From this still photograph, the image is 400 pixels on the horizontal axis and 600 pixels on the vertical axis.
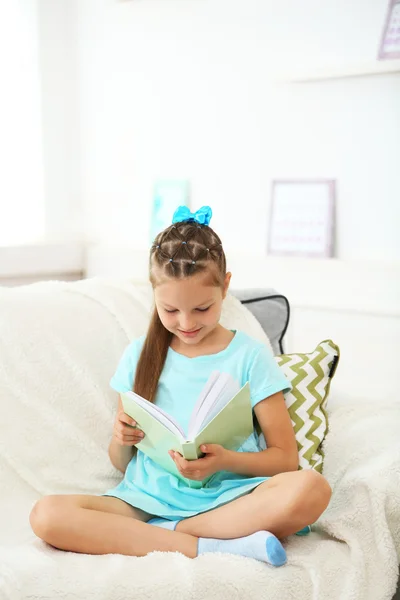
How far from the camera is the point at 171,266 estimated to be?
1.48 meters

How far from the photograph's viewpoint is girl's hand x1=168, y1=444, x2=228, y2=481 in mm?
1351

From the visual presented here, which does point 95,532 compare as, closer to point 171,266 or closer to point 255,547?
point 255,547

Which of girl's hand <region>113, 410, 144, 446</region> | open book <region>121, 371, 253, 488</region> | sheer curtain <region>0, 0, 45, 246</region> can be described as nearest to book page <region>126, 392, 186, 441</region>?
open book <region>121, 371, 253, 488</region>

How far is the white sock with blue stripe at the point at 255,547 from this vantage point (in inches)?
48.6

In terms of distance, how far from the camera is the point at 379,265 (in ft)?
7.66

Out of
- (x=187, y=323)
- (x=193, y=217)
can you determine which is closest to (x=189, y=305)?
(x=187, y=323)

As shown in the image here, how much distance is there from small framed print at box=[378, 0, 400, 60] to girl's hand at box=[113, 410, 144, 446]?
1461 millimetres

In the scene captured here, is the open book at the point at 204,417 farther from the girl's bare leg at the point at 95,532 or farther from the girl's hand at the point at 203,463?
the girl's bare leg at the point at 95,532

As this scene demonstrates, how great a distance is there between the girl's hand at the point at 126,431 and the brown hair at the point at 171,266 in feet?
0.33

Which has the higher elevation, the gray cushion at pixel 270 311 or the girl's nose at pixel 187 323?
the girl's nose at pixel 187 323

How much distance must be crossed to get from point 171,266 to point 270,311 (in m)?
0.55

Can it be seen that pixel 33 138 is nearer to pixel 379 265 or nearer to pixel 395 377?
pixel 379 265

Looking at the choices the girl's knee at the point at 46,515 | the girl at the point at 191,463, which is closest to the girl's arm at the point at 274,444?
the girl at the point at 191,463

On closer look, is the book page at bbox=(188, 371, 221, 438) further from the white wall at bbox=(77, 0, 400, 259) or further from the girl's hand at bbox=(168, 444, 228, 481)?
the white wall at bbox=(77, 0, 400, 259)
